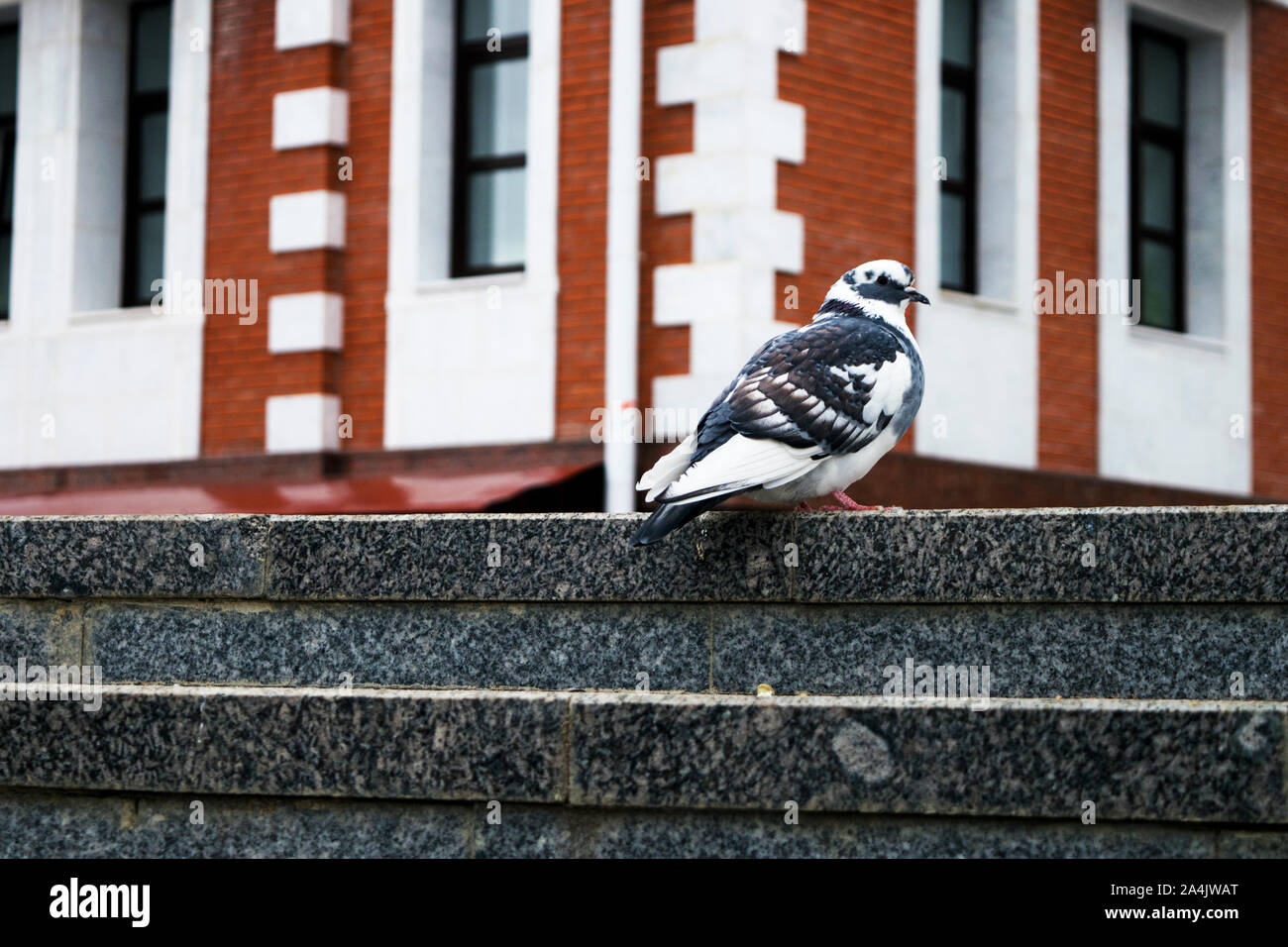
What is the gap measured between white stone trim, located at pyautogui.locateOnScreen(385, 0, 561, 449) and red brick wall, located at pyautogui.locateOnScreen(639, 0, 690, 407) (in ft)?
2.14

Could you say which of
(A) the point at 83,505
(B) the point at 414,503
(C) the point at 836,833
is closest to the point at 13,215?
(A) the point at 83,505

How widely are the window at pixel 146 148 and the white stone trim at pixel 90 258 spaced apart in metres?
0.10

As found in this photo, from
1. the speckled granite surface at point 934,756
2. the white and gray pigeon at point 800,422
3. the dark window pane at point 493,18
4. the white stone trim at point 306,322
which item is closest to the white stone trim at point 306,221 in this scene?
the white stone trim at point 306,322

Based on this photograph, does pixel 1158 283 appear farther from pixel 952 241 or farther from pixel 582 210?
pixel 582 210

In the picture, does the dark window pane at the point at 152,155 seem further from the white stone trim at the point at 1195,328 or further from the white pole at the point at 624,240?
the white stone trim at the point at 1195,328

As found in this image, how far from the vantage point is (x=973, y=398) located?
15.5 metres

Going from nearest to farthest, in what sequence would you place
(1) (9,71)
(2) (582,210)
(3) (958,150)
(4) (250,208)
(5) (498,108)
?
(2) (582,210) < (5) (498,108) < (4) (250,208) < (3) (958,150) < (1) (9,71)

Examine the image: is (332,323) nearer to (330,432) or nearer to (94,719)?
(330,432)

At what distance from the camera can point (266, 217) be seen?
15.8 metres

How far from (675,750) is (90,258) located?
12.2 m

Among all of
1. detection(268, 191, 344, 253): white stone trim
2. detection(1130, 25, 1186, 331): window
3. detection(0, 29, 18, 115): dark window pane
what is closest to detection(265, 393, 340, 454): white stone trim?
detection(268, 191, 344, 253): white stone trim

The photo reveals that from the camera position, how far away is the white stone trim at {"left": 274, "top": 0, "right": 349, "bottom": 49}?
15.6 m

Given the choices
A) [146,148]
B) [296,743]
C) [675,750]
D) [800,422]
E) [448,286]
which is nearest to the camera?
[675,750]

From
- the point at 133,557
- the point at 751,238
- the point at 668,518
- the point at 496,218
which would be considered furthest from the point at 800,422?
the point at 496,218
